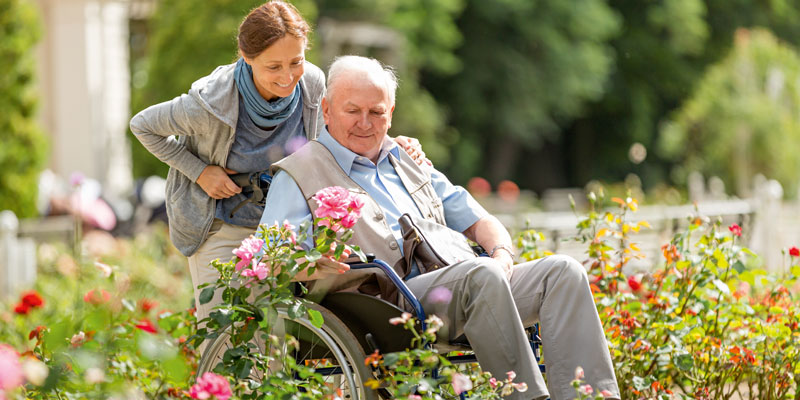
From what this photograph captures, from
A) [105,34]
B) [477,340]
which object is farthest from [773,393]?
[105,34]

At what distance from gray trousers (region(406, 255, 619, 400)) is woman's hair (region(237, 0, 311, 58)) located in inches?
35.7

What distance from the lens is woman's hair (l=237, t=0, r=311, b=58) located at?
3.45 metres

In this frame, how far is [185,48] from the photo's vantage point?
1831cm

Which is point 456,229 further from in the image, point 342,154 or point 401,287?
point 401,287

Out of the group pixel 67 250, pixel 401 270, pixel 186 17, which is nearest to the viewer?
pixel 401 270

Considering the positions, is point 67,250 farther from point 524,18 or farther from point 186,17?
point 524,18

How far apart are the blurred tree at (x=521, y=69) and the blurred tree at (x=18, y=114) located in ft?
44.4

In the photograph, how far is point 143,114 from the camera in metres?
3.64

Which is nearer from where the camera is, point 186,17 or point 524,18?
point 186,17

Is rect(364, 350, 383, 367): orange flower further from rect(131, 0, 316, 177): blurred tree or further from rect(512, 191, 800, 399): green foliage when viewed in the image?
rect(131, 0, 316, 177): blurred tree

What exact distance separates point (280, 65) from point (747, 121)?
60.4 ft

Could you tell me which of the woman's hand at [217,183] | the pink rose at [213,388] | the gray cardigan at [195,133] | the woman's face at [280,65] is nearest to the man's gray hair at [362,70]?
the woman's face at [280,65]

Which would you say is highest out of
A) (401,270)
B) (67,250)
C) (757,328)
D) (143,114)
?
(143,114)

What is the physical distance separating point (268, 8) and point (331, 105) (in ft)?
1.19
